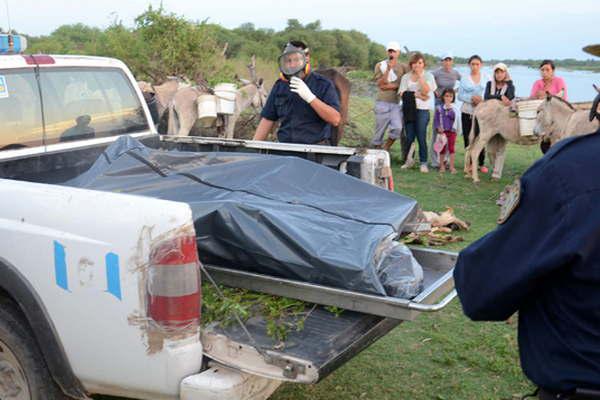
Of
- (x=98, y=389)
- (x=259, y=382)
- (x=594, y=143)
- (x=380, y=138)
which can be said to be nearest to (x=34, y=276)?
(x=98, y=389)

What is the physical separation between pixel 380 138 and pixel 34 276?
31.2 ft

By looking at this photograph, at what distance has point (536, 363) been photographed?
1.95m

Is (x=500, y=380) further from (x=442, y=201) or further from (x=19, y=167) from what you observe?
(x=442, y=201)

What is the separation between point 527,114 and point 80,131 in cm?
753

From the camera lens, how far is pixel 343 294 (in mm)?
2898

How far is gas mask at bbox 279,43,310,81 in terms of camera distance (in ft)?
19.6

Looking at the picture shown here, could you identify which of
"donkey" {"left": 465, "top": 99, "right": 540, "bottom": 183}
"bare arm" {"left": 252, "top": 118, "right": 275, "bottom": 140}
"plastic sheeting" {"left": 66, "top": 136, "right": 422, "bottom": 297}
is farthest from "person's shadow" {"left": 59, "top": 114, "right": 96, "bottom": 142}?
"donkey" {"left": 465, "top": 99, "right": 540, "bottom": 183}

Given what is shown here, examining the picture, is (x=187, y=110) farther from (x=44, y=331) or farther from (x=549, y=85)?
(x=44, y=331)

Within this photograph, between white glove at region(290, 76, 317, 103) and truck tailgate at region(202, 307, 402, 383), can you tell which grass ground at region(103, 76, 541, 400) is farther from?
white glove at region(290, 76, 317, 103)

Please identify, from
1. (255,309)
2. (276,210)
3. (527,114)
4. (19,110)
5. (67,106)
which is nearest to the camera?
(255,309)

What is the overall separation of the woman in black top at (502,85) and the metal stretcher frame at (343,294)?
828 cm

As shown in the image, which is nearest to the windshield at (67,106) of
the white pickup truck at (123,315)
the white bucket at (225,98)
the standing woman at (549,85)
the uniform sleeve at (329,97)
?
the white pickup truck at (123,315)

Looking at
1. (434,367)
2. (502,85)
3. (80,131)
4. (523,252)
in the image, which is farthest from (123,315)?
(502,85)

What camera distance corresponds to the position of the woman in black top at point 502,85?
11.0 meters
